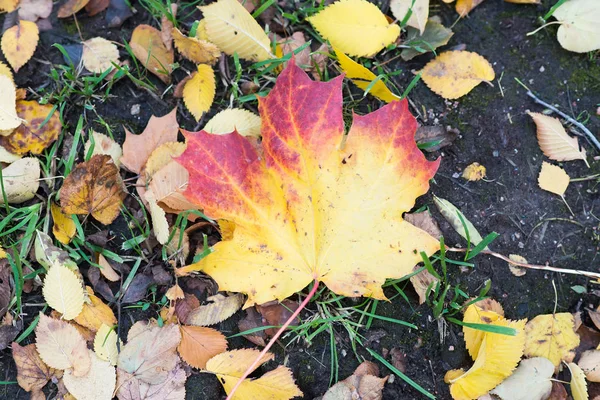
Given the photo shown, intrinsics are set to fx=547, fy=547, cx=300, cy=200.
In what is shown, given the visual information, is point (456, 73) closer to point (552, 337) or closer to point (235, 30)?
point (235, 30)

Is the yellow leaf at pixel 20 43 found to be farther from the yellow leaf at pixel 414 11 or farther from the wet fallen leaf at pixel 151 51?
the yellow leaf at pixel 414 11

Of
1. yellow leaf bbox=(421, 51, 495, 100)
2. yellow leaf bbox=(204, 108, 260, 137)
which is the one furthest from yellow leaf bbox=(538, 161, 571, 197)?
yellow leaf bbox=(204, 108, 260, 137)

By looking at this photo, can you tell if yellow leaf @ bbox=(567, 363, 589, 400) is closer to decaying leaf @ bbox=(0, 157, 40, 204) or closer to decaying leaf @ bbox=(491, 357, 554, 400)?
decaying leaf @ bbox=(491, 357, 554, 400)

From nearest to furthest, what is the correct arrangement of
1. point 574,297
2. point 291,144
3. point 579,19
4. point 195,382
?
point 291,144
point 195,382
point 574,297
point 579,19

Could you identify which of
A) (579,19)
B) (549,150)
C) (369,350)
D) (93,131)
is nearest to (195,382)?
(369,350)

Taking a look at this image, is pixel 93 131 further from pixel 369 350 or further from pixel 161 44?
pixel 369 350

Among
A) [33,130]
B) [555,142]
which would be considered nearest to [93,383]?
[33,130]
